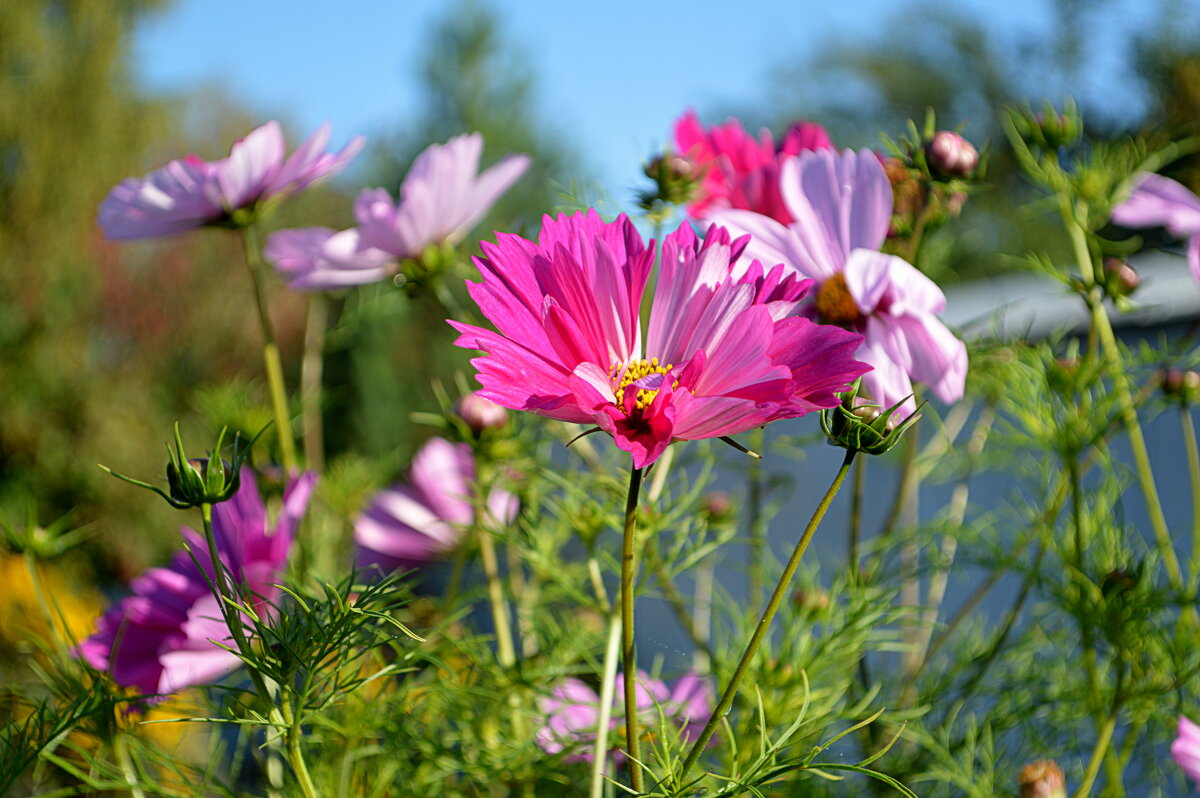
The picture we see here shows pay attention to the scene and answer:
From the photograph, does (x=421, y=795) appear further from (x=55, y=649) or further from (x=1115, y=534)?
(x=1115, y=534)

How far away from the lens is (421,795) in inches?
13.1

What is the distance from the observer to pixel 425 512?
0.45 metres

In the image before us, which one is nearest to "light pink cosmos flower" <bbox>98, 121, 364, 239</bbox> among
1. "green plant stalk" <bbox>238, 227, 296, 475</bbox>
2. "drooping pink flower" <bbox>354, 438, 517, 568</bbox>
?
"green plant stalk" <bbox>238, 227, 296, 475</bbox>

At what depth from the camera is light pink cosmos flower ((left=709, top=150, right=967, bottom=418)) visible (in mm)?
270

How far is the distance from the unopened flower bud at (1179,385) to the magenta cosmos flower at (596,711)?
221mm

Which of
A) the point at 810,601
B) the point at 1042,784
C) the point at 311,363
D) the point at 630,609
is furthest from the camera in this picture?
the point at 311,363

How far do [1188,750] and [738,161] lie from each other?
249 mm

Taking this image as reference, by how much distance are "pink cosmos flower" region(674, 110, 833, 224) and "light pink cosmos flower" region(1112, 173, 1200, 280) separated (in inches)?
4.8

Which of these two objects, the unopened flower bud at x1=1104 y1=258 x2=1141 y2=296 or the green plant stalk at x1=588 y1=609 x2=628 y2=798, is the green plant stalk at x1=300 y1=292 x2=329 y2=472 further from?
the unopened flower bud at x1=1104 y1=258 x2=1141 y2=296

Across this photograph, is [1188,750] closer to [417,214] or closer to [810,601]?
[810,601]

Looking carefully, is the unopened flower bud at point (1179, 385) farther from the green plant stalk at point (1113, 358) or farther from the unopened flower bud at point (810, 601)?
the unopened flower bud at point (810, 601)

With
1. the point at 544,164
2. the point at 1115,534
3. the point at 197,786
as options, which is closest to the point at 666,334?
the point at 197,786

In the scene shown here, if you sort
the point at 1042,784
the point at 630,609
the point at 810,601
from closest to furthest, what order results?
1. the point at 630,609
2. the point at 1042,784
3. the point at 810,601

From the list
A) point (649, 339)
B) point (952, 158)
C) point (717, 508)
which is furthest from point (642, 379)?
point (717, 508)
